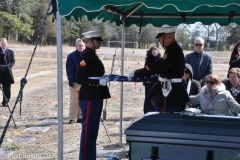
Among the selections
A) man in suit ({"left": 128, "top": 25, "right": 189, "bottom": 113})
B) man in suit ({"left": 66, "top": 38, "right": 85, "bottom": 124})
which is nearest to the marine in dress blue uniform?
man in suit ({"left": 128, "top": 25, "right": 189, "bottom": 113})

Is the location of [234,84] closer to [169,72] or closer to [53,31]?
[169,72]

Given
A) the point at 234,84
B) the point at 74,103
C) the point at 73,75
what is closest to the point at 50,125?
the point at 74,103

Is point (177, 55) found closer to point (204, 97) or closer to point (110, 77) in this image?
point (110, 77)

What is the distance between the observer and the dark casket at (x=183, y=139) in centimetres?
251

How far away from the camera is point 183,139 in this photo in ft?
8.44

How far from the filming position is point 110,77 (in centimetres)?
415

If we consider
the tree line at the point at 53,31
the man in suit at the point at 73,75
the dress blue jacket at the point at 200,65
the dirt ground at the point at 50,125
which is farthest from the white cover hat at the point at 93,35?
the tree line at the point at 53,31

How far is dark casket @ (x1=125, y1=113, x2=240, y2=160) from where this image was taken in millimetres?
2514

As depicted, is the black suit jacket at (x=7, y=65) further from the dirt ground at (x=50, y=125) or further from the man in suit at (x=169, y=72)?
the man in suit at (x=169, y=72)

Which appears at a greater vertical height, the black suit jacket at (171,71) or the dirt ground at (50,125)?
the black suit jacket at (171,71)

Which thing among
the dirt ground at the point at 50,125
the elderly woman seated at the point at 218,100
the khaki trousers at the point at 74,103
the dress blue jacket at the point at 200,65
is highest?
the dress blue jacket at the point at 200,65

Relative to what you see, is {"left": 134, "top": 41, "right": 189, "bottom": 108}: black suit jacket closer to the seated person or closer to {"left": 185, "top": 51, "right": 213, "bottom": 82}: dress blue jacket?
the seated person

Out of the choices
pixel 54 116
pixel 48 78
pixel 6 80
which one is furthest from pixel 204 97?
pixel 48 78

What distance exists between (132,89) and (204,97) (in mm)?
9623
